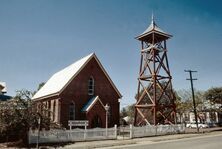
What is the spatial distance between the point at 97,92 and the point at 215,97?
40.9m

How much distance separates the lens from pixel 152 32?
1465 inches

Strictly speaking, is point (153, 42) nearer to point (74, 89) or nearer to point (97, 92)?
point (97, 92)

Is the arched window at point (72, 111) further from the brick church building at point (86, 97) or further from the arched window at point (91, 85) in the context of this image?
the arched window at point (91, 85)

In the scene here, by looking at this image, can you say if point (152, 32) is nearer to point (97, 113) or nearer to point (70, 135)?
point (97, 113)

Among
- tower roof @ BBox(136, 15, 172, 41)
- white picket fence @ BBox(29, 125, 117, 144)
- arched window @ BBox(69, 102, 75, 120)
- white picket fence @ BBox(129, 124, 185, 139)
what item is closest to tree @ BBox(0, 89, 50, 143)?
white picket fence @ BBox(29, 125, 117, 144)

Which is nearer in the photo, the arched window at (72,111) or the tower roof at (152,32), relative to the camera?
the arched window at (72,111)

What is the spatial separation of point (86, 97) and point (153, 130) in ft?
33.3

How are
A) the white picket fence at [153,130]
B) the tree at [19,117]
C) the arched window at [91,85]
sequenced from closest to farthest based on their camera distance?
1. the tree at [19,117]
2. the white picket fence at [153,130]
3. the arched window at [91,85]

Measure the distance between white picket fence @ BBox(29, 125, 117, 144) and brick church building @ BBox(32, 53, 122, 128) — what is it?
444 cm

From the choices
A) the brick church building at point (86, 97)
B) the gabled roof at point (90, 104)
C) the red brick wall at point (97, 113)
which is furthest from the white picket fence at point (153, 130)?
the gabled roof at point (90, 104)

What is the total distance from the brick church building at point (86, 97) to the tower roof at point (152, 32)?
8.99 meters

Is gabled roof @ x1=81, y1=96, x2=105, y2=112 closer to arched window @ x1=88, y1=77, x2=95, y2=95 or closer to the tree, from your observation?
arched window @ x1=88, y1=77, x2=95, y2=95

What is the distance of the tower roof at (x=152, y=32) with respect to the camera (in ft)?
123

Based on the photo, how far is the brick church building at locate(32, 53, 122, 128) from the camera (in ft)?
103
